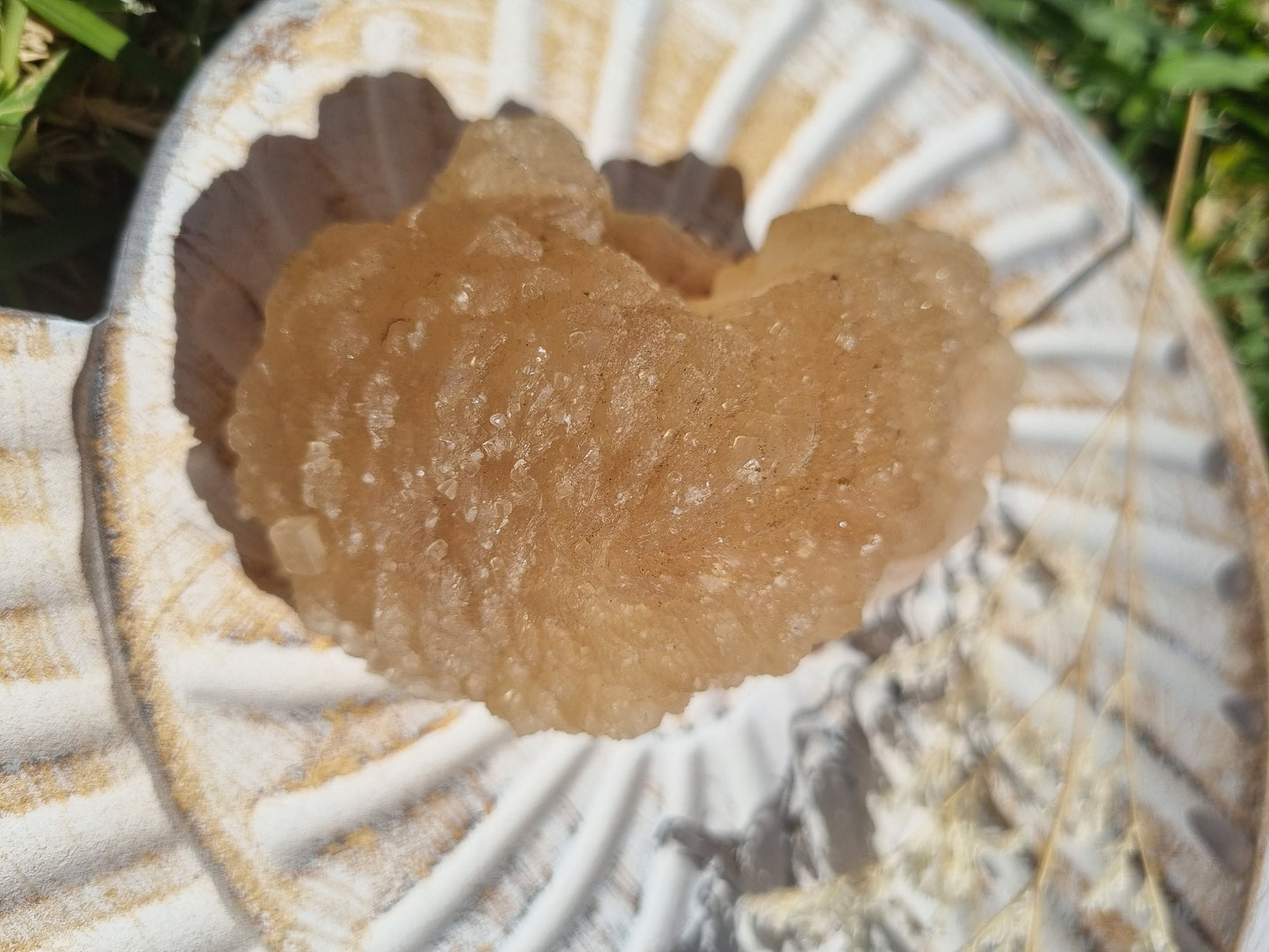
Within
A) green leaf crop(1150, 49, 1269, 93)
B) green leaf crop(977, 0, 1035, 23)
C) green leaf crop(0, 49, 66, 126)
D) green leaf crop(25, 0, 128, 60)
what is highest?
green leaf crop(1150, 49, 1269, 93)

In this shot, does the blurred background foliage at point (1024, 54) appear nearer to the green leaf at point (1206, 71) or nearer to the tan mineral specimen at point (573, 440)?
the green leaf at point (1206, 71)

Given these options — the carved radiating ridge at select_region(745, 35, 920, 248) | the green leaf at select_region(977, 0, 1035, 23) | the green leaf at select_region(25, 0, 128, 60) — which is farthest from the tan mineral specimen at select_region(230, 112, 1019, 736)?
the green leaf at select_region(977, 0, 1035, 23)

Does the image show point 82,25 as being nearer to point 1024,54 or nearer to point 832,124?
point 832,124

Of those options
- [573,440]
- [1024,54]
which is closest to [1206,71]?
[1024,54]

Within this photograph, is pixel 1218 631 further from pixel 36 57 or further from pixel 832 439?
pixel 36 57

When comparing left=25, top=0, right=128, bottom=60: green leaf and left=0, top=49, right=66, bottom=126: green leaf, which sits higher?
left=25, top=0, right=128, bottom=60: green leaf

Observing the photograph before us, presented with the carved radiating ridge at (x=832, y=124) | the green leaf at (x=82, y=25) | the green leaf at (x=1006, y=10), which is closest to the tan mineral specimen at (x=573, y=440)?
the carved radiating ridge at (x=832, y=124)

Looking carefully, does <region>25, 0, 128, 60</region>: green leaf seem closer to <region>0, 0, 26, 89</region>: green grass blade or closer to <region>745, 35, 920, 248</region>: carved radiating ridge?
<region>0, 0, 26, 89</region>: green grass blade

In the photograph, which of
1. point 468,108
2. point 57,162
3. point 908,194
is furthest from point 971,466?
point 57,162
